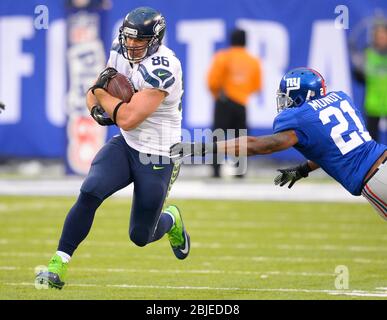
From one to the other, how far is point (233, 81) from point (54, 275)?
7.70m

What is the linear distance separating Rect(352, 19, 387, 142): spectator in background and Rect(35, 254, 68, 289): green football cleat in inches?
307

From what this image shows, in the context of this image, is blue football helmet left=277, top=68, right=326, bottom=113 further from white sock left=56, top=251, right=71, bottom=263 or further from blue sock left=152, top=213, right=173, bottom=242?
white sock left=56, top=251, right=71, bottom=263

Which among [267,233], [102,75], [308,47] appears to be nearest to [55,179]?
[308,47]

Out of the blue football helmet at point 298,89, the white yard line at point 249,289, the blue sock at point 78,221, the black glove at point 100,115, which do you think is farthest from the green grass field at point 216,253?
the blue football helmet at point 298,89

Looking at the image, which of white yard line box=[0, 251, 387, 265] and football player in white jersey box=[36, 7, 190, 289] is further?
white yard line box=[0, 251, 387, 265]

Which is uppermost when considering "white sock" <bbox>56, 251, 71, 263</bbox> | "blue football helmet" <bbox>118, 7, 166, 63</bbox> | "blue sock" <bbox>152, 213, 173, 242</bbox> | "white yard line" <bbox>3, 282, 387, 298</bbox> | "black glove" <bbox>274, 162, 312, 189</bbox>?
"blue football helmet" <bbox>118, 7, 166, 63</bbox>

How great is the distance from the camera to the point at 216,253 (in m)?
8.48

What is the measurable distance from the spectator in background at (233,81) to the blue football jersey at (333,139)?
7218 mm

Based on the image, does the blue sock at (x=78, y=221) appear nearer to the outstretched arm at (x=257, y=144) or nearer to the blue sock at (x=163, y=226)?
the blue sock at (x=163, y=226)

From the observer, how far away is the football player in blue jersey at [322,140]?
5.95 meters

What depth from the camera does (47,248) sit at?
28.6 feet

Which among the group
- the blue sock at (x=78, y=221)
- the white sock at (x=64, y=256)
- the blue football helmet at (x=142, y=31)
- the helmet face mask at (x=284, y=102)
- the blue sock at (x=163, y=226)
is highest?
the blue football helmet at (x=142, y=31)

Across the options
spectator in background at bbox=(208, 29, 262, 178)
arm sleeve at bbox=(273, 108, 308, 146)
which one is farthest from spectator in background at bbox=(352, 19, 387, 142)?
arm sleeve at bbox=(273, 108, 308, 146)

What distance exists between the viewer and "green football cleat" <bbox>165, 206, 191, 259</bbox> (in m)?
7.24
